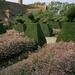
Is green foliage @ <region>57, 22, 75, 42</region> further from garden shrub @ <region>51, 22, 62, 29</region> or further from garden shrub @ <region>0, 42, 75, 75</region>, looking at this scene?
garden shrub @ <region>51, 22, 62, 29</region>

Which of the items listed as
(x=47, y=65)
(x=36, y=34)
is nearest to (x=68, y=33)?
(x=36, y=34)

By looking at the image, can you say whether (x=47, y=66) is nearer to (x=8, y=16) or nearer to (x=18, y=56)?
(x=18, y=56)

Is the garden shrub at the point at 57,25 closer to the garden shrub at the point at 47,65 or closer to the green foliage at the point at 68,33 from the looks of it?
the green foliage at the point at 68,33

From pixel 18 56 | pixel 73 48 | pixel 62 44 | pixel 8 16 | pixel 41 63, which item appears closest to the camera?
pixel 41 63

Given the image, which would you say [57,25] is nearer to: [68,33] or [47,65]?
[68,33]

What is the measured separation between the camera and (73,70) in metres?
7.23

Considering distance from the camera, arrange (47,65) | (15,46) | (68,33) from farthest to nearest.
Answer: (68,33), (15,46), (47,65)

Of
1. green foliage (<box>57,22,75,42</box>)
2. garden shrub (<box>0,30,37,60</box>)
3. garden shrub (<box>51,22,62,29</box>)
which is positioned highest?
green foliage (<box>57,22,75,42</box>)

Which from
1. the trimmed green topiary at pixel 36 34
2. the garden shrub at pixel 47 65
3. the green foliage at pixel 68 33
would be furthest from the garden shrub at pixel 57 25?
the garden shrub at pixel 47 65

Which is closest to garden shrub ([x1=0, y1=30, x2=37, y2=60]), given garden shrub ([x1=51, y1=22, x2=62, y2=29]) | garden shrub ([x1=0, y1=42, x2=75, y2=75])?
garden shrub ([x1=0, y1=42, x2=75, y2=75])

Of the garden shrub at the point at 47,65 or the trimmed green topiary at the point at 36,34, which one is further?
the trimmed green topiary at the point at 36,34

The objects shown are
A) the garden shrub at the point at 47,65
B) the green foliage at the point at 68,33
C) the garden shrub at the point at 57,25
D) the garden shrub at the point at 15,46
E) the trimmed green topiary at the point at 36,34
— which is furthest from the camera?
the garden shrub at the point at 57,25

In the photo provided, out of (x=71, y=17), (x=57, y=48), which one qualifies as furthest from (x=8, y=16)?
(x=57, y=48)

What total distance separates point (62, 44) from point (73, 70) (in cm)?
236
